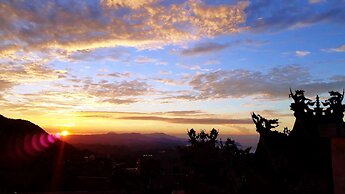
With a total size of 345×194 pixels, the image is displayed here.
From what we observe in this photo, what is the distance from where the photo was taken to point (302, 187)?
33.0ft

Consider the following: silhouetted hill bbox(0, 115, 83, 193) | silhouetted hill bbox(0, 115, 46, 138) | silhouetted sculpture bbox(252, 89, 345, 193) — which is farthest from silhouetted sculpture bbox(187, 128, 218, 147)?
silhouetted hill bbox(0, 115, 46, 138)

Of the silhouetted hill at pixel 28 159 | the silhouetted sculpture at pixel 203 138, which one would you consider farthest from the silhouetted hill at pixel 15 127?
the silhouetted sculpture at pixel 203 138

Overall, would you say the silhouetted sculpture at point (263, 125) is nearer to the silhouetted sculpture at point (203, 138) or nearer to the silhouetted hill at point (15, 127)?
the silhouetted sculpture at point (203, 138)

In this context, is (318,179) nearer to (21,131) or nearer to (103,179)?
(103,179)

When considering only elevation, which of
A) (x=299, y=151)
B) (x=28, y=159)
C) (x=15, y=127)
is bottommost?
(x=28, y=159)

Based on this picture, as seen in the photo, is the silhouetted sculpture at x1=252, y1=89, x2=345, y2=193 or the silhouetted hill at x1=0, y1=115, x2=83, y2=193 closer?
the silhouetted sculpture at x1=252, y1=89, x2=345, y2=193

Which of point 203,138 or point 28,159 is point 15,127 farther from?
point 203,138

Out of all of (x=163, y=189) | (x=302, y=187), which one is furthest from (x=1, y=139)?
(x=302, y=187)

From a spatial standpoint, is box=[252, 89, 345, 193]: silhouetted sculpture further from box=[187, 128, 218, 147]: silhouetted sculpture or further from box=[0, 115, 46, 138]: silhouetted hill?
box=[0, 115, 46, 138]: silhouetted hill

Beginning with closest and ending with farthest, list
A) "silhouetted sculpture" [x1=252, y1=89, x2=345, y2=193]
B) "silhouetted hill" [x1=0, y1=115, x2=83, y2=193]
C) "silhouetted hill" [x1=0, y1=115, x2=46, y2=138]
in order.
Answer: "silhouetted sculpture" [x1=252, y1=89, x2=345, y2=193]
"silhouetted hill" [x1=0, y1=115, x2=83, y2=193]
"silhouetted hill" [x1=0, y1=115, x2=46, y2=138]

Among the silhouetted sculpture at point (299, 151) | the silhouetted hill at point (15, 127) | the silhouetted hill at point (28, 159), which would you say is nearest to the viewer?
the silhouetted sculpture at point (299, 151)

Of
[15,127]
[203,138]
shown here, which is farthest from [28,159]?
[203,138]

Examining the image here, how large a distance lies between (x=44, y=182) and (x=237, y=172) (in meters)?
25.8

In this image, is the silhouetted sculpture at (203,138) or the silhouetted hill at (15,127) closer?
the silhouetted sculpture at (203,138)
